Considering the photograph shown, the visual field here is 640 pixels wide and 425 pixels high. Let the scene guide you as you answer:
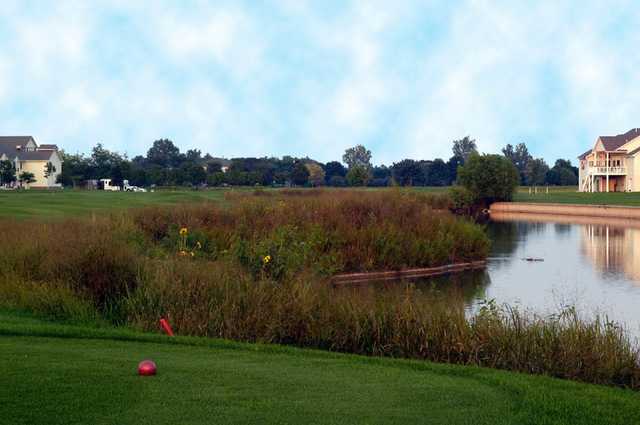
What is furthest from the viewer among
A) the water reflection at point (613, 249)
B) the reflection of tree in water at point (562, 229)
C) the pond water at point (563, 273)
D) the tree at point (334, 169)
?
the tree at point (334, 169)

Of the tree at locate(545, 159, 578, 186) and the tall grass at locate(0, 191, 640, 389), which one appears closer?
the tall grass at locate(0, 191, 640, 389)

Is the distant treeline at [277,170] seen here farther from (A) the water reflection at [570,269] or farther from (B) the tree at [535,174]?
(A) the water reflection at [570,269]

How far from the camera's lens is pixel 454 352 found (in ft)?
32.9

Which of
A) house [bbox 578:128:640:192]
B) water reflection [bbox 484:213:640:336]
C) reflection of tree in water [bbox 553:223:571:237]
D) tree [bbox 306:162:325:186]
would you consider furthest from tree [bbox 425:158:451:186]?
water reflection [bbox 484:213:640:336]

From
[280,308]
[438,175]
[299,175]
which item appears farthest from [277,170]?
[280,308]

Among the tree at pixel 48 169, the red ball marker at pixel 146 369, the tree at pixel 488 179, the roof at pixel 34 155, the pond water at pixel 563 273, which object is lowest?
the pond water at pixel 563 273

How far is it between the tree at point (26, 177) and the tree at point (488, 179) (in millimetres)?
40164

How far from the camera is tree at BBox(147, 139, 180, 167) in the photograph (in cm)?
12812

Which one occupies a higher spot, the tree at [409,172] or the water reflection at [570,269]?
the tree at [409,172]

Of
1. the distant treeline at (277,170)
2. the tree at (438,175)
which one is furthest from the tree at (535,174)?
the tree at (438,175)

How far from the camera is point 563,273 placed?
23344mm

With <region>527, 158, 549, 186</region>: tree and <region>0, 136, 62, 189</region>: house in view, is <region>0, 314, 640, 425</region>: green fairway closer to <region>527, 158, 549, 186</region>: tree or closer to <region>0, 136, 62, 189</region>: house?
<region>0, 136, 62, 189</region>: house

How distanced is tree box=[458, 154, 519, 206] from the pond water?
23623 millimetres

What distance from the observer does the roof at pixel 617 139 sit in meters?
82.1
